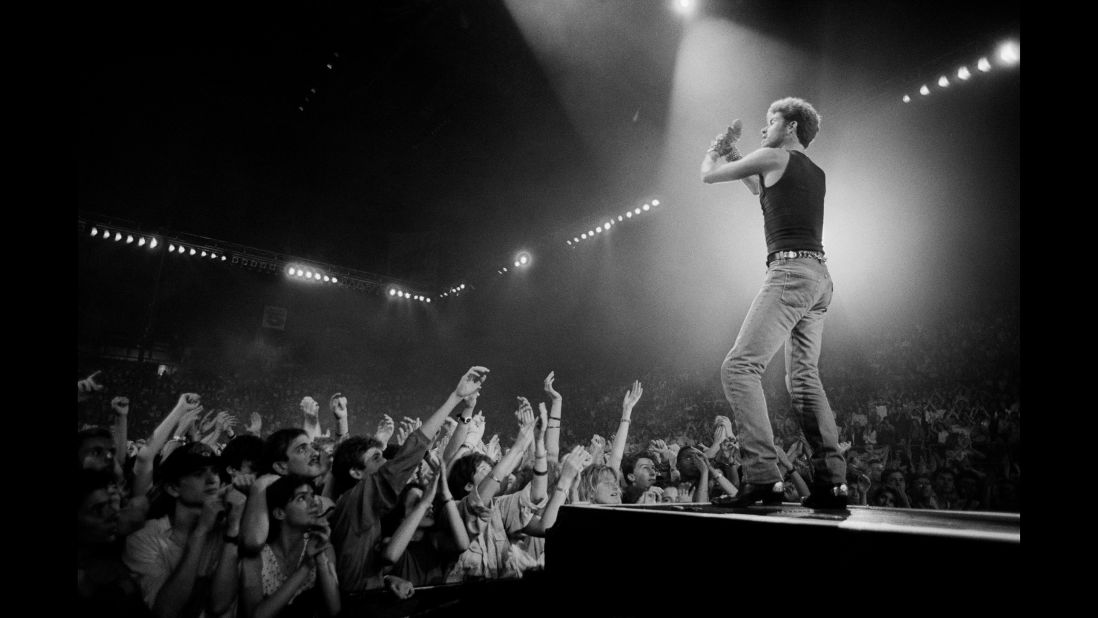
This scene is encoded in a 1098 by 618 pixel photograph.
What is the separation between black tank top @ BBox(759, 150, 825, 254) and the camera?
7.68ft

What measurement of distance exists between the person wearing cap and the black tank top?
3.05 m

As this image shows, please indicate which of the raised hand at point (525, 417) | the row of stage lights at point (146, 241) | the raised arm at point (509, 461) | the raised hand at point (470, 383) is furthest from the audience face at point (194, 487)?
the row of stage lights at point (146, 241)

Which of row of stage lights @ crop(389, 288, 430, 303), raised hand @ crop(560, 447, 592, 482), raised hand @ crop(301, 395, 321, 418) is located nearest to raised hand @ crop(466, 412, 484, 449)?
raised hand @ crop(560, 447, 592, 482)

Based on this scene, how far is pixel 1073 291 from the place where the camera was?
1.96ft

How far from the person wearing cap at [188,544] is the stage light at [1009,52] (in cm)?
782

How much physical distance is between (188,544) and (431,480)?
132 centimetres

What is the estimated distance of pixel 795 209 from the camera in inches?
92.4

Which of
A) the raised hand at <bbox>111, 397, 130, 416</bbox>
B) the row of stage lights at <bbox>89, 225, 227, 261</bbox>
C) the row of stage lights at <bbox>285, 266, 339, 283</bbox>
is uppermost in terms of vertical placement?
the row of stage lights at <bbox>89, 225, 227, 261</bbox>

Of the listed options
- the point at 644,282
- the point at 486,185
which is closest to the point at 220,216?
the point at 486,185

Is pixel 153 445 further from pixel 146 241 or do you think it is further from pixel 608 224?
pixel 146 241

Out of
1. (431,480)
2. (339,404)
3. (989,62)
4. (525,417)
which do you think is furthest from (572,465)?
(989,62)

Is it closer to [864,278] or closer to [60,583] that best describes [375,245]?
[864,278]

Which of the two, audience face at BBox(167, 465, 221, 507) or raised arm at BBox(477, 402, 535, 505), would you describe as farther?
raised arm at BBox(477, 402, 535, 505)

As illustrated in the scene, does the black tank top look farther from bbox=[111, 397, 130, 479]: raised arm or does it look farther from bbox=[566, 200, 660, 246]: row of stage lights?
bbox=[566, 200, 660, 246]: row of stage lights
